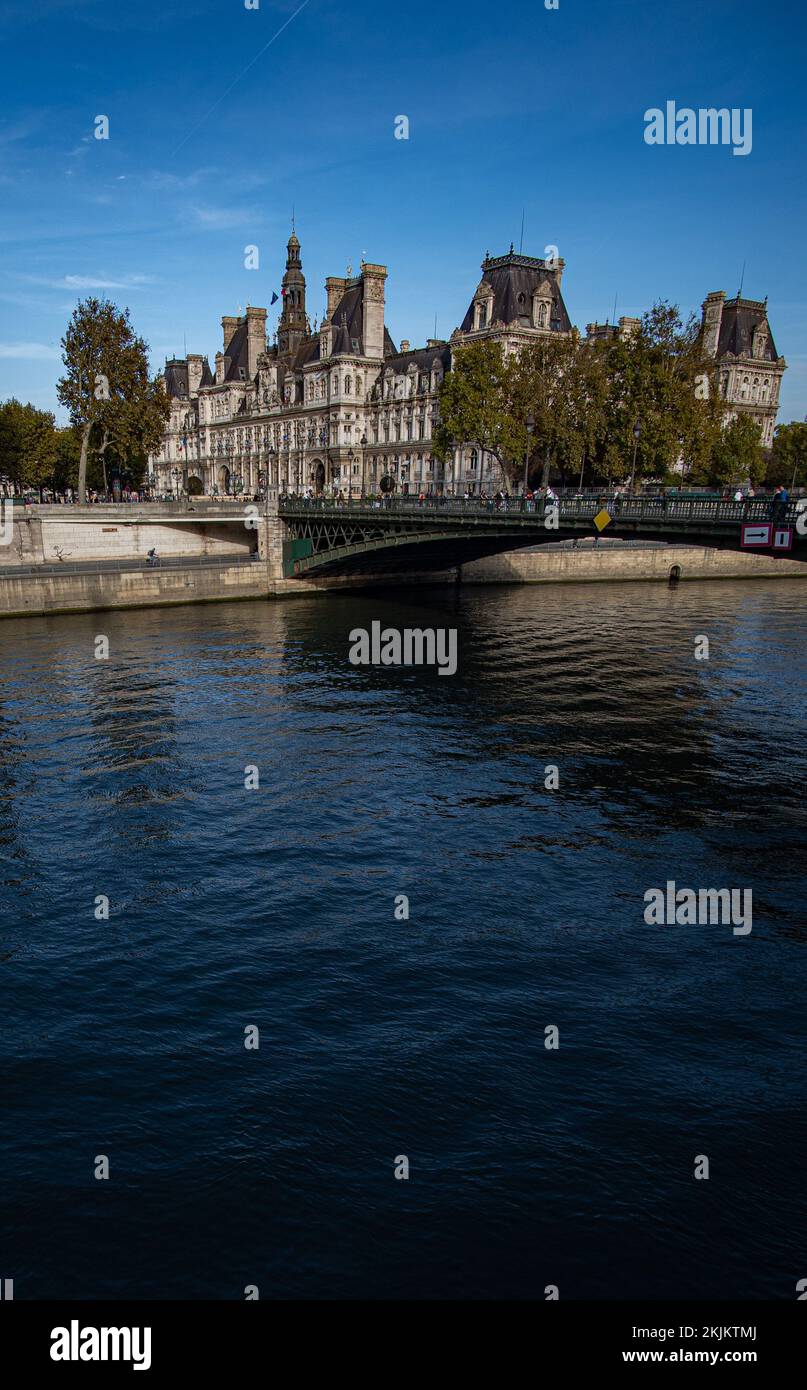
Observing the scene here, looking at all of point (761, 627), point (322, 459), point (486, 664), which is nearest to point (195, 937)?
point (486, 664)

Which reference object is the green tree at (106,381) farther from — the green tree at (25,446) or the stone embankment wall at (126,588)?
the green tree at (25,446)

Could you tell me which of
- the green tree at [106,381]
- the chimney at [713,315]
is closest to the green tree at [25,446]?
the green tree at [106,381]

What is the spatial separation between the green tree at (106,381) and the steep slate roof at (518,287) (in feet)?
130

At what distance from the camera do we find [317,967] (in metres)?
17.1

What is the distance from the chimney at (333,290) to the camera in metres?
123

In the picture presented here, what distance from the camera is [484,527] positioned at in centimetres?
4606

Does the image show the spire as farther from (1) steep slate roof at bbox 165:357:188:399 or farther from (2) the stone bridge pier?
(2) the stone bridge pier

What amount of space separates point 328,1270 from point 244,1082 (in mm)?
3582

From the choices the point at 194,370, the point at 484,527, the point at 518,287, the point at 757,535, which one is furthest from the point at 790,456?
the point at 194,370

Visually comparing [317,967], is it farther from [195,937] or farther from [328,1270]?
[328,1270]

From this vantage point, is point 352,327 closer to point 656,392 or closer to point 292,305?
point 292,305

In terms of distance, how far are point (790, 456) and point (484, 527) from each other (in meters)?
80.8

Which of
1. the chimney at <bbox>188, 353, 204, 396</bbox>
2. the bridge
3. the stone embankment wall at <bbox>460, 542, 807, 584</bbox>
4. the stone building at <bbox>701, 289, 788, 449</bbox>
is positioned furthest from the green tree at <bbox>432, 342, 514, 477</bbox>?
the chimney at <bbox>188, 353, 204, 396</bbox>

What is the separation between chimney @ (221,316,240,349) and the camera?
530 ft
